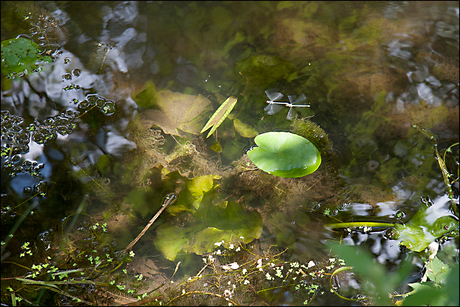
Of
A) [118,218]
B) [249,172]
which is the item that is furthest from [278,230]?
[118,218]

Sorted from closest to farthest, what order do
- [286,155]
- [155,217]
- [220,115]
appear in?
[286,155]
[155,217]
[220,115]

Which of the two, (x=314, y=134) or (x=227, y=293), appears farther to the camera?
(x=314, y=134)

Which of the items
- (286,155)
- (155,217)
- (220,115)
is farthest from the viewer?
(220,115)

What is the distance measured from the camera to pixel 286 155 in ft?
5.88

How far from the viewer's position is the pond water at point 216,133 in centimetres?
187

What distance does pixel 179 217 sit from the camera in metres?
1.94

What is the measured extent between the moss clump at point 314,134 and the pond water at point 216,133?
0.01 m

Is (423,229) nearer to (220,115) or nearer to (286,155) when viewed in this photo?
(286,155)

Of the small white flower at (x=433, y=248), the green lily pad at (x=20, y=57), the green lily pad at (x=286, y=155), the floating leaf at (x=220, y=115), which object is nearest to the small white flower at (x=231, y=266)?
the green lily pad at (x=286, y=155)

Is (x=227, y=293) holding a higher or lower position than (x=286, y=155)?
lower

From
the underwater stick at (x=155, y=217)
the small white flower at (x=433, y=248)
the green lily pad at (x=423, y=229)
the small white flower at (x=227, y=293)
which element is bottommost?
the small white flower at (x=227, y=293)

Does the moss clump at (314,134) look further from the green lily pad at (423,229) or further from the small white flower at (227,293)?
the small white flower at (227,293)

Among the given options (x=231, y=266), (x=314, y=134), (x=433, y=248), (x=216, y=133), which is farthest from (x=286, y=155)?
(x=433, y=248)

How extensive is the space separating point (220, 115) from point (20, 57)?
5.42 ft
